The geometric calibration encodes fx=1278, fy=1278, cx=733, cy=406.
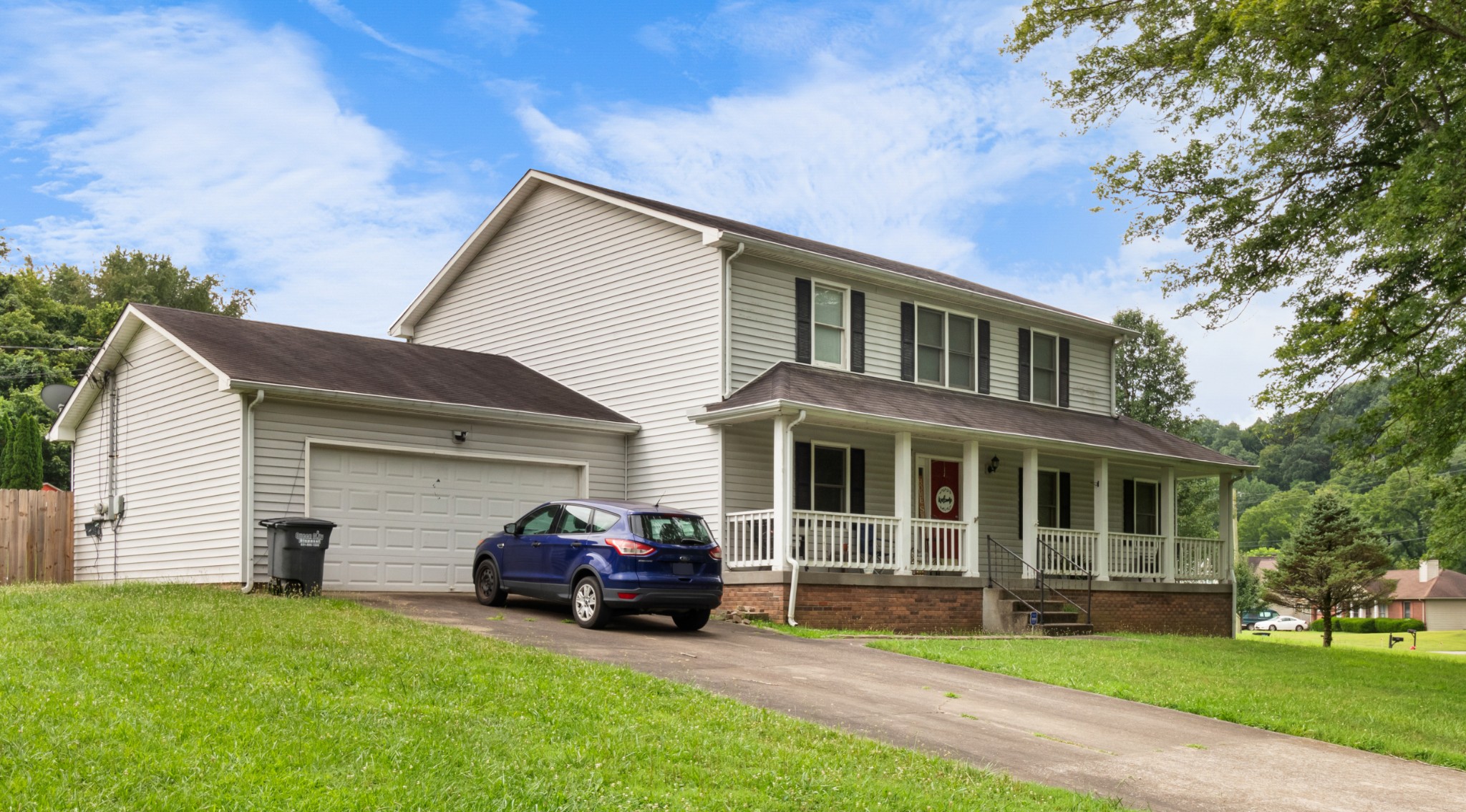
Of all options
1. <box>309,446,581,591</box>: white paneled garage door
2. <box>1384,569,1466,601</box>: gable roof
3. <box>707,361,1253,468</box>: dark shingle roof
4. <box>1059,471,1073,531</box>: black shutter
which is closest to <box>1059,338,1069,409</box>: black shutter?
<box>707,361,1253,468</box>: dark shingle roof

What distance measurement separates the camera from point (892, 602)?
19391 millimetres

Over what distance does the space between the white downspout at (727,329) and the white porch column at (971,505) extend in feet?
13.6

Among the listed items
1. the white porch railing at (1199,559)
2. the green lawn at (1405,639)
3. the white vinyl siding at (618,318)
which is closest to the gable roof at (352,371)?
the white vinyl siding at (618,318)

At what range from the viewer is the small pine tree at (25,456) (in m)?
34.3

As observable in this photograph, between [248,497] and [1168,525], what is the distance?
17677 mm

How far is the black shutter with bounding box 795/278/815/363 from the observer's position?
21.5 meters

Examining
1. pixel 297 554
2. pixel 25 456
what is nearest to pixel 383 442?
pixel 297 554

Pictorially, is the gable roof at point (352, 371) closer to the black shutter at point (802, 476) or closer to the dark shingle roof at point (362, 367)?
the dark shingle roof at point (362, 367)

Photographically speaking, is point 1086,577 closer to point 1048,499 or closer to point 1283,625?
point 1048,499

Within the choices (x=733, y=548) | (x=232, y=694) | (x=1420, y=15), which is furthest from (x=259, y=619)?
(x=1420, y=15)

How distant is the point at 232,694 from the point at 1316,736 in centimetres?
930

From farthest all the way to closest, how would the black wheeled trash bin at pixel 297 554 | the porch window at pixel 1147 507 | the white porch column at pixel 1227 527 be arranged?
1. the porch window at pixel 1147 507
2. the white porch column at pixel 1227 527
3. the black wheeled trash bin at pixel 297 554

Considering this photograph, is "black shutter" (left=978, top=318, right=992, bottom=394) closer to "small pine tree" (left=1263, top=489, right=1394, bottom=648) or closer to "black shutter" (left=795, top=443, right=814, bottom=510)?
"black shutter" (left=795, top=443, right=814, bottom=510)

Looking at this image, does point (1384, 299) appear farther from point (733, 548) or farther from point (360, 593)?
point (360, 593)
